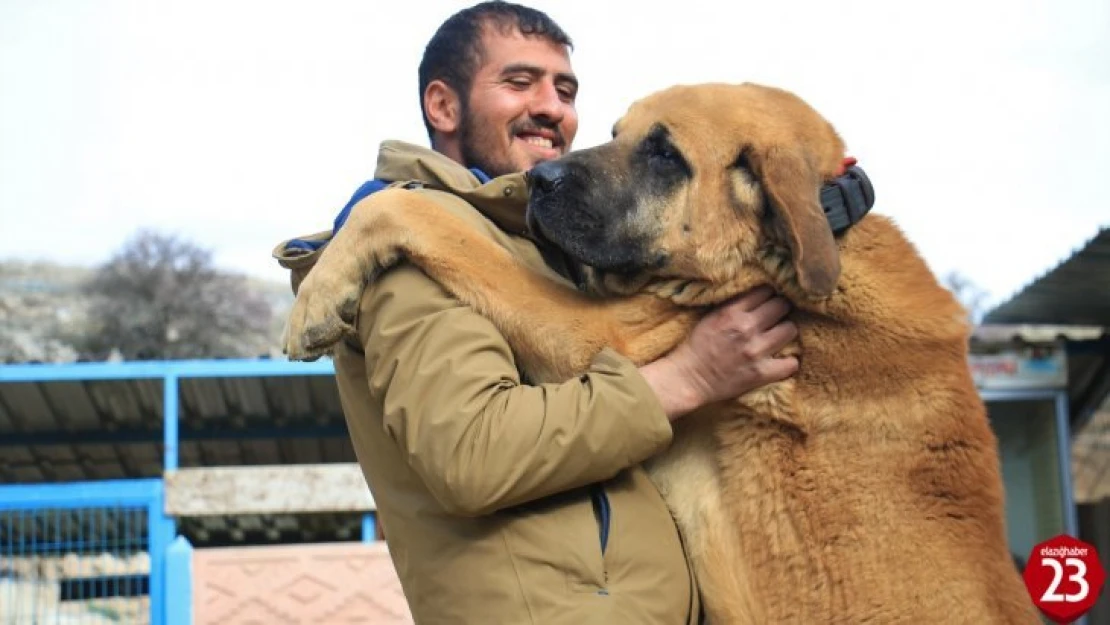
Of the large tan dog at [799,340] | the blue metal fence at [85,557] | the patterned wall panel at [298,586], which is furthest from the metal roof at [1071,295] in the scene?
the blue metal fence at [85,557]

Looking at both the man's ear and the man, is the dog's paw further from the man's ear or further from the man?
the man's ear

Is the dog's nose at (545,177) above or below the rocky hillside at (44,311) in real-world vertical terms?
below

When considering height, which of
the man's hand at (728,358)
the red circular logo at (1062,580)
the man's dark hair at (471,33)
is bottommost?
the red circular logo at (1062,580)

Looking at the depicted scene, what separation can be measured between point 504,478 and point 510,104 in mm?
1331

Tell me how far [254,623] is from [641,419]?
9268 mm

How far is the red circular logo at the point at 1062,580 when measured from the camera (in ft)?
26.1

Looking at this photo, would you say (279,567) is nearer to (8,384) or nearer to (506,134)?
(8,384)

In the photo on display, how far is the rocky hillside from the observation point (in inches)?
1153

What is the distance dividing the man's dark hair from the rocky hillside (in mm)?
14137

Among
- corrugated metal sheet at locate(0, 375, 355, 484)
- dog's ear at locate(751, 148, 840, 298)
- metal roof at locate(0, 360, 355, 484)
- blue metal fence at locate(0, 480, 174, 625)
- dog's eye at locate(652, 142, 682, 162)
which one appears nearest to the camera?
dog's ear at locate(751, 148, 840, 298)

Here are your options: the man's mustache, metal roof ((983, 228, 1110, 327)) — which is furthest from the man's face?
metal roof ((983, 228, 1110, 327))

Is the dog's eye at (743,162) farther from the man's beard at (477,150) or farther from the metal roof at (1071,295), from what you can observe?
the metal roof at (1071,295)

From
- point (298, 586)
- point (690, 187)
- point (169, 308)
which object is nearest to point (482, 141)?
point (690, 187)

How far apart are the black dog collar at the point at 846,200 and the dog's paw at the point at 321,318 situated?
3.67 feet
